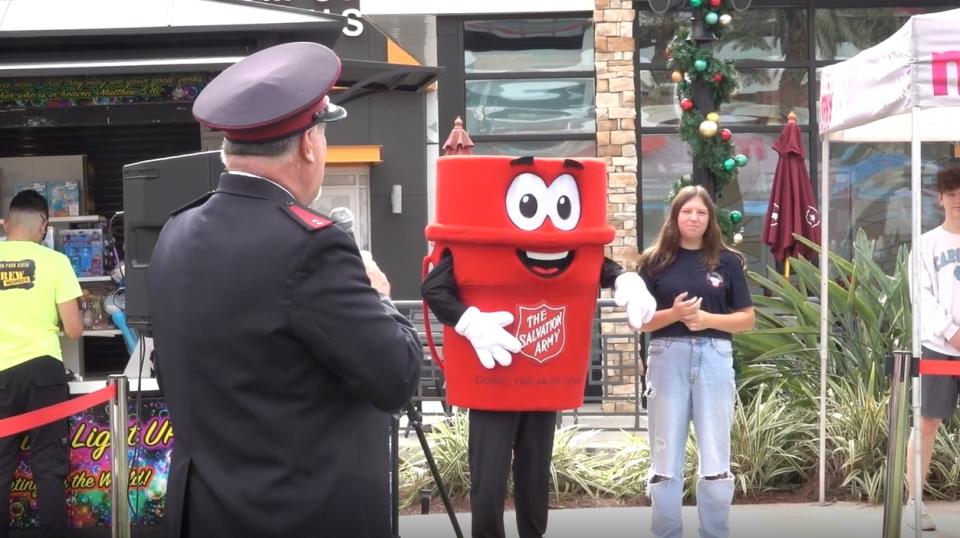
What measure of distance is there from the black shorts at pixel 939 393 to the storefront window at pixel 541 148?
A: 6.49 m

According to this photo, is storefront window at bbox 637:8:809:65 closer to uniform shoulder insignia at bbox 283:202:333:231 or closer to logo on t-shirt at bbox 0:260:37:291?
logo on t-shirt at bbox 0:260:37:291

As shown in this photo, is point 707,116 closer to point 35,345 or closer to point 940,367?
point 940,367

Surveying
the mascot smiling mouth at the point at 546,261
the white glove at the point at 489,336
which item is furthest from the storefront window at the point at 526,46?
the white glove at the point at 489,336

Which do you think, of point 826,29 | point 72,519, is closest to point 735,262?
point 72,519

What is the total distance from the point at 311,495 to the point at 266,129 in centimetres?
76

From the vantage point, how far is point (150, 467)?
21.0 feet

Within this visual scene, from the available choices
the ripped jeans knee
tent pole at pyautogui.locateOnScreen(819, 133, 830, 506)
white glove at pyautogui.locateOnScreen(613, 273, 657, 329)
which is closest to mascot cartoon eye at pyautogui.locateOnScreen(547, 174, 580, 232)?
white glove at pyautogui.locateOnScreen(613, 273, 657, 329)

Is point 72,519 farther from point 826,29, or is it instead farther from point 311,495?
point 826,29

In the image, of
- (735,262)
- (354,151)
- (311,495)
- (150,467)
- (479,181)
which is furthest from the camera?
(354,151)

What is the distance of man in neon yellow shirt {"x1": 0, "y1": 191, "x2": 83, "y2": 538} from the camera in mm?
6348

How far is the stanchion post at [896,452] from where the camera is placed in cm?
533

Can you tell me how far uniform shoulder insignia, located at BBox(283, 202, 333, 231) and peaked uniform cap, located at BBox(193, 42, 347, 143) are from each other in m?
0.16

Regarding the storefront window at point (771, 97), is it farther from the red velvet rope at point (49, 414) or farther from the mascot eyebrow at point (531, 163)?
the red velvet rope at point (49, 414)

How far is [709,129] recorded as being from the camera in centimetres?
853
